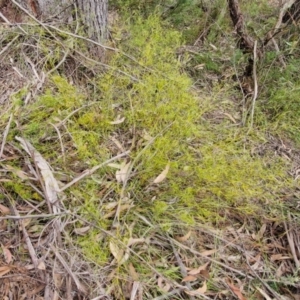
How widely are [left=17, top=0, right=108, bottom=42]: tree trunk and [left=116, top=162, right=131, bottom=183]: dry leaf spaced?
0.88 metres

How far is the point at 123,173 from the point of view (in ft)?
5.42

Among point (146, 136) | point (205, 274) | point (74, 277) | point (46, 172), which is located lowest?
point (205, 274)

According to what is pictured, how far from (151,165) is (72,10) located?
1.03 m

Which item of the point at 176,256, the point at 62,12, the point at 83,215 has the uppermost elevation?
the point at 62,12

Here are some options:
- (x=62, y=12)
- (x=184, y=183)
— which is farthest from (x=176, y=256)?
(x=62, y=12)

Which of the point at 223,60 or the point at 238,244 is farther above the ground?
the point at 223,60

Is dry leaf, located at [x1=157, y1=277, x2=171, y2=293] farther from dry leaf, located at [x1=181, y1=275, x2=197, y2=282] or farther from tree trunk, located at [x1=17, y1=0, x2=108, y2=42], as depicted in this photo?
tree trunk, located at [x1=17, y1=0, x2=108, y2=42]

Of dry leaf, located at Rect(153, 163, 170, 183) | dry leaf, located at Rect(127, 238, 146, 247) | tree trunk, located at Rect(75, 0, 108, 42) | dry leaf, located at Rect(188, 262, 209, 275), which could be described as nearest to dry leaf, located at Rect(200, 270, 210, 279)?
dry leaf, located at Rect(188, 262, 209, 275)

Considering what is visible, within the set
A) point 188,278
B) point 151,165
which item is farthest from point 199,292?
point 151,165

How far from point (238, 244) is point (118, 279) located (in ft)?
1.84

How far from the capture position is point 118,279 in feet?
4.56

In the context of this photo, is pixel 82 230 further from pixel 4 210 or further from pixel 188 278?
pixel 188 278

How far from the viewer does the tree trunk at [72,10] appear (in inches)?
79.3

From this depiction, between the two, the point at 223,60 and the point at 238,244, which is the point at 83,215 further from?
the point at 223,60
